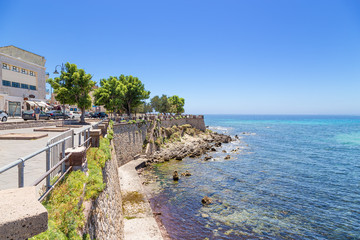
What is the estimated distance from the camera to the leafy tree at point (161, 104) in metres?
86.1

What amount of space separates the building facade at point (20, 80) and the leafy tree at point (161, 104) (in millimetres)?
42747

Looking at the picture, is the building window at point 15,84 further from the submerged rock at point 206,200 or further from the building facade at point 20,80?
the submerged rock at point 206,200

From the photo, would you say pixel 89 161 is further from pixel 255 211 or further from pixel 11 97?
pixel 11 97

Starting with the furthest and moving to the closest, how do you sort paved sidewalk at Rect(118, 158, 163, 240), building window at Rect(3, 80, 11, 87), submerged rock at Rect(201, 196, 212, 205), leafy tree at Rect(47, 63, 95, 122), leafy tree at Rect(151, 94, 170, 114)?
leafy tree at Rect(151, 94, 170, 114) → building window at Rect(3, 80, 11, 87) → leafy tree at Rect(47, 63, 95, 122) → submerged rock at Rect(201, 196, 212, 205) → paved sidewalk at Rect(118, 158, 163, 240)

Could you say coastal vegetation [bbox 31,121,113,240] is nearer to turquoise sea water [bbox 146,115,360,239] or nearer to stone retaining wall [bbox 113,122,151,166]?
turquoise sea water [bbox 146,115,360,239]

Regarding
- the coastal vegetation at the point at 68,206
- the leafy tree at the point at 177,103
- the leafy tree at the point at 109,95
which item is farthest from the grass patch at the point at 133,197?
the leafy tree at the point at 177,103

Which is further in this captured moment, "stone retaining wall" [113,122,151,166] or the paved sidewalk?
"stone retaining wall" [113,122,151,166]

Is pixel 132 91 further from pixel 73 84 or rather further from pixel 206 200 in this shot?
pixel 206 200

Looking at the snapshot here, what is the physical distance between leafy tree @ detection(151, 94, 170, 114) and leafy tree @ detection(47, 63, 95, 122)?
52.9 meters

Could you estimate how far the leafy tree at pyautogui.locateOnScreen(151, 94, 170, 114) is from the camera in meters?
86.1

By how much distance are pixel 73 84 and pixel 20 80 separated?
21789mm

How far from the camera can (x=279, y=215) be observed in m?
18.0

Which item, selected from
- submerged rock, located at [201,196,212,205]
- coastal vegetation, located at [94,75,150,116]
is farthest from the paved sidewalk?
coastal vegetation, located at [94,75,150,116]

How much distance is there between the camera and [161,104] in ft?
283
